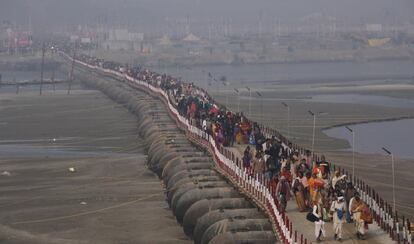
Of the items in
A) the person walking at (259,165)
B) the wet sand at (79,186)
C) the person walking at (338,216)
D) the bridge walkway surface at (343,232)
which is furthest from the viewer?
the wet sand at (79,186)

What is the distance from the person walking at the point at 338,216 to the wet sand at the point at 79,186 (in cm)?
822

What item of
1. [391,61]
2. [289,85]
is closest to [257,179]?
[289,85]

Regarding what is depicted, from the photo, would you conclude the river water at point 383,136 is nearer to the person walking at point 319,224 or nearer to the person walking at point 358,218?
the person walking at point 358,218

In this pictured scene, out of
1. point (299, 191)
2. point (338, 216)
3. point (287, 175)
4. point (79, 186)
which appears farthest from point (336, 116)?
point (338, 216)

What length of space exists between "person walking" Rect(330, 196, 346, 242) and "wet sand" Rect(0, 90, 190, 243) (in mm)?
8217

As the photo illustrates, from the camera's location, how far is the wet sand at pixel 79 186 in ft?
105

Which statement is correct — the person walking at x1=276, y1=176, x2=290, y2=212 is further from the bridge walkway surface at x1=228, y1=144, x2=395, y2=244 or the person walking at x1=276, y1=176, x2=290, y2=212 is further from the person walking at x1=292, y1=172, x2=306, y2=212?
the bridge walkway surface at x1=228, y1=144, x2=395, y2=244

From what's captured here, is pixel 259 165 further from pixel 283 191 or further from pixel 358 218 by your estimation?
pixel 358 218

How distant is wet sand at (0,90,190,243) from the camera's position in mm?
31938

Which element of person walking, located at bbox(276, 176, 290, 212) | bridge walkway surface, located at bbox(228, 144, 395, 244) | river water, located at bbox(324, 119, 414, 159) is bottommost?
bridge walkway surface, located at bbox(228, 144, 395, 244)

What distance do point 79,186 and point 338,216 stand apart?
64.7 ft

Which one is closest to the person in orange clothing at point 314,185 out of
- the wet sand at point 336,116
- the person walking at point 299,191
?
the person walking at point 299,191

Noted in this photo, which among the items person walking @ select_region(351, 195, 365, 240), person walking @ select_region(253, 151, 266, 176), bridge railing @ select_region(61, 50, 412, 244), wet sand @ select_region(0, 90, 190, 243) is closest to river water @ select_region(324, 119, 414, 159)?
wet sand @ select_region(0, 90, 190, 243)

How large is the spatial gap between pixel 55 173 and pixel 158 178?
480cm
